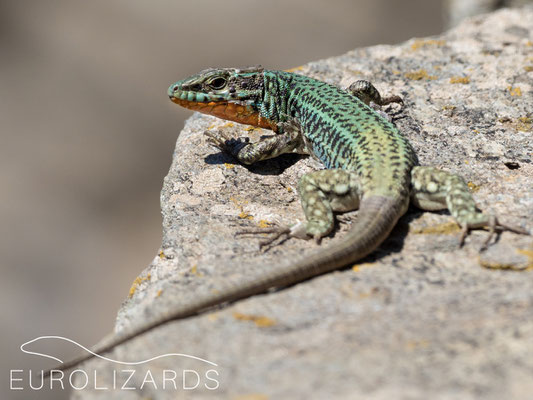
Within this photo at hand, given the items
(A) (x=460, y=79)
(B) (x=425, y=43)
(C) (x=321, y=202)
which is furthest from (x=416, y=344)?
(B) (x=425, y=43)

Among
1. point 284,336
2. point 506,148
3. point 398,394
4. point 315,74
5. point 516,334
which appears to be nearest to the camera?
point 398,394

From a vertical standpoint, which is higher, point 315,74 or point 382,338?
point 315,74

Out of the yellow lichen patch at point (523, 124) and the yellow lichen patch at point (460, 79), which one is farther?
the yellow lichen patch at point (460, 79)

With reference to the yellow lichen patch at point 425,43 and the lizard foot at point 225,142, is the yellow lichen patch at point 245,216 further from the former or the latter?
the yellow lichen patch at point 425,43

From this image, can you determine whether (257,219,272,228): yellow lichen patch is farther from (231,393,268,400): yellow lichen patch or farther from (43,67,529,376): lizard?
(231,393,268,400): yellow lichen patch

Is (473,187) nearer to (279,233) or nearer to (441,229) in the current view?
(441,229)

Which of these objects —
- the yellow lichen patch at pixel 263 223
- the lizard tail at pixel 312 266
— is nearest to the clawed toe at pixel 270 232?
the yellow lichen patch at pixel 263 223

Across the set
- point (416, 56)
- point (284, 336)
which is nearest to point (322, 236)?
point (284, 336)

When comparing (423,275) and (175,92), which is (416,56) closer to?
(175,92)
